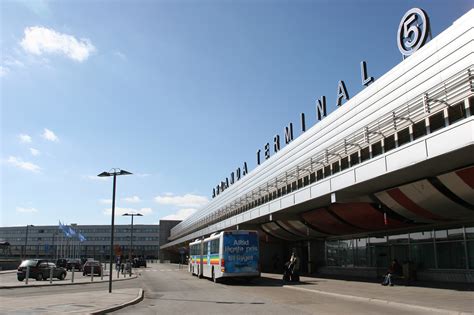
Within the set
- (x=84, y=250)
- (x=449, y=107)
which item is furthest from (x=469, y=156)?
(x=84, y=250)

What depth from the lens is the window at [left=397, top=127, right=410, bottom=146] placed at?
72.7ft

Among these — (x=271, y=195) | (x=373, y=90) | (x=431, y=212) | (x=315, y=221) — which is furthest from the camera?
(x=271, y=195)

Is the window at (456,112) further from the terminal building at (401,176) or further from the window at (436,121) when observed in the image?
the window at (436,121)

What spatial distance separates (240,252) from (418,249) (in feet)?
35.0

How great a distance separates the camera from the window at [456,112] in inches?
715

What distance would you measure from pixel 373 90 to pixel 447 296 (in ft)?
47.0

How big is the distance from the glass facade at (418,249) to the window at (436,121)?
611 cm

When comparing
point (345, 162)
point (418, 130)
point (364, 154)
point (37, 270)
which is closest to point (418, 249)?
point (364, 154)

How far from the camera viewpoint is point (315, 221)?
109 feet

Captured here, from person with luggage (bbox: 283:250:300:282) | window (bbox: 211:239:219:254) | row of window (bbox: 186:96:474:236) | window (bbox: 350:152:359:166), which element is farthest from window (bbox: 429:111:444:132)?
window (bbox: 211:239:219:254)

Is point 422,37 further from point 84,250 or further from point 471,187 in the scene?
point 84,250

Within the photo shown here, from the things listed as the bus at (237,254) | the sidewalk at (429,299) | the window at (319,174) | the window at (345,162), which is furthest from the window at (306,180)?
the sidewalk at (429,299)

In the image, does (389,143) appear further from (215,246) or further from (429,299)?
(215,246)

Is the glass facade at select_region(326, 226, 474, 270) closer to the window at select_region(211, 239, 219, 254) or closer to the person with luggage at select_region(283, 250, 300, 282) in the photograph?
the person with luggage at select_region(283, 250, 300, 282)
